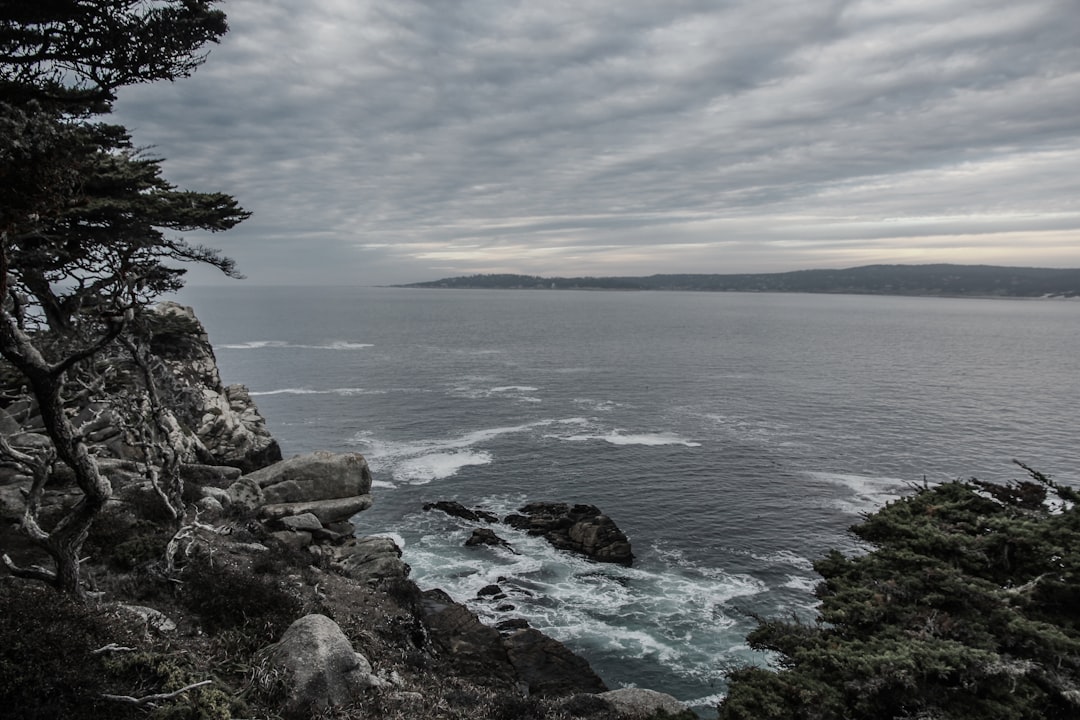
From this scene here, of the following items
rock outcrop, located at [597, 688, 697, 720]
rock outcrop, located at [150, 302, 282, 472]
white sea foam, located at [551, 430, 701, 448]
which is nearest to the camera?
rock outcrop, located at [597, 688, 697, 720]

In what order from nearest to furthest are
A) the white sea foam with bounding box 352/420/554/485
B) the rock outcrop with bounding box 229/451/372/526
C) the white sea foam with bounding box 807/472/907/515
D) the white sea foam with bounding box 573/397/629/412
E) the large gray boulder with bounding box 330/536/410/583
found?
the large gray boulder with bounding box 330/536/410/583 < the rock outcrop with bounding box 229/451/372/526 < the white sea foam with bounding box 807/472/907/515 < the white sea foam with bounding box 352/420/554/485 < the white sea foam with bounding box 573/397/629/412

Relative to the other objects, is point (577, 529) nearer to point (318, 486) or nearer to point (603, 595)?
point (603, 595)

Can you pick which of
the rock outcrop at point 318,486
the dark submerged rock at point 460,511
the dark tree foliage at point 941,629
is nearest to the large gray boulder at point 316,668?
the dark tree foliage at point 941,629

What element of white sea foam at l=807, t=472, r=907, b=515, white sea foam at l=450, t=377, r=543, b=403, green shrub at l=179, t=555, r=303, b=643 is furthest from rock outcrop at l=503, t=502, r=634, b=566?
white sea foam at l=450, t=377, r=543, b=403

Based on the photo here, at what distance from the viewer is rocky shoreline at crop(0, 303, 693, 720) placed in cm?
1203

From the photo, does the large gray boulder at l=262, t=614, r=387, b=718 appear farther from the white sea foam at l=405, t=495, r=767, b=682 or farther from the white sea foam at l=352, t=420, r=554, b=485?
the white sea foam at l=352, t=420, r=554, b=485

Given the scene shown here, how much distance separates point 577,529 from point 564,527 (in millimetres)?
1243

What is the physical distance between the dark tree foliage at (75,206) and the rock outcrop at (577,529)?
23.6m

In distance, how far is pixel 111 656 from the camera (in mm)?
9367

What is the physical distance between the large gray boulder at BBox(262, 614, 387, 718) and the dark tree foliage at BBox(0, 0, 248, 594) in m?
3.85

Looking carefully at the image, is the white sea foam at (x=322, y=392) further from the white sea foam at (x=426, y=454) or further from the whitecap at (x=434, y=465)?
the whitecap at (x=434, y=465)

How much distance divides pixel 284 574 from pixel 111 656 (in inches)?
369

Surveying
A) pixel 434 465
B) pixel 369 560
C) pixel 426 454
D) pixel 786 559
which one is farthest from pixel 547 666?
pixel 426 454

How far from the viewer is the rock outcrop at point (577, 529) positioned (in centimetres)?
3459
